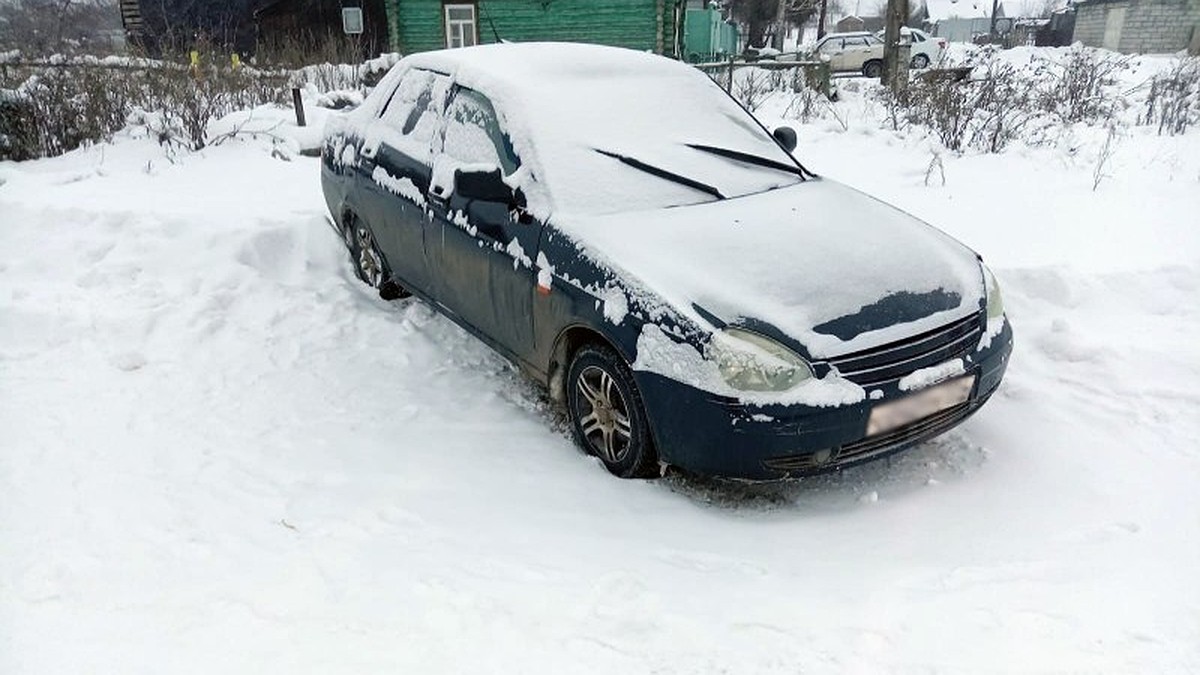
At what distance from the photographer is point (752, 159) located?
4.19 m

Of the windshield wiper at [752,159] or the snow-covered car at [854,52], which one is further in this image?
the snow-covered car at [854,52]

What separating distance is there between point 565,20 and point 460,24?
2.87 metres

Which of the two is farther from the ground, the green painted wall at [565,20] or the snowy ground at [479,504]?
the green painted wall at [565,20]

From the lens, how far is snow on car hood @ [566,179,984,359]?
9.64ft

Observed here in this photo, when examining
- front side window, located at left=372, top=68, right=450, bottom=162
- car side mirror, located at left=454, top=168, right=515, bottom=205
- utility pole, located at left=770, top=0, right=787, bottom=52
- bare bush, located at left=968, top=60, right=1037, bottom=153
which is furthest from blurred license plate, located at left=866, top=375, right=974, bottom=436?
utility pole, located at left=770, top=0, right=787, bottom=52

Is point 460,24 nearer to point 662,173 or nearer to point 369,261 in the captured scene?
point 369,261

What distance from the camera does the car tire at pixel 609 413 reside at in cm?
316

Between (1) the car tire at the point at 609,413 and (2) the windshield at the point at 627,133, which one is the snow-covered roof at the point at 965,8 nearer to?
(2) the windshield at the point at 627,133

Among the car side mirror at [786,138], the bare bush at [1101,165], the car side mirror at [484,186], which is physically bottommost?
the bare bush at [1101,165]

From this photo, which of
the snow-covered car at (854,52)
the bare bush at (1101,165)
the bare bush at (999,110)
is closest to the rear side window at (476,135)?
the bare bush at (1101,165)

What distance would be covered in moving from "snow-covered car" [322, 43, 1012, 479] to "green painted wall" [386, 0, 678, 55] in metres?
17.0

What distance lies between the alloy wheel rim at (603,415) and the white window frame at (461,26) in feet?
64.2

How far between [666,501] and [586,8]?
19657 millimetres

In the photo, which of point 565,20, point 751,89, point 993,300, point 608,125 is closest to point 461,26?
point 565,20
